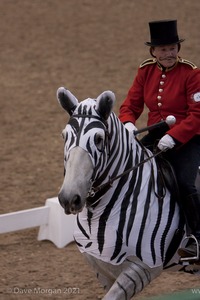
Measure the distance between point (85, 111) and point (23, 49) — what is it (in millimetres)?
10937

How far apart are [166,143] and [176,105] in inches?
14.4

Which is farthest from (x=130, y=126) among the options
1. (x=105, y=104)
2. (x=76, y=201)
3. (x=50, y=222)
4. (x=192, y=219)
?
(x=50, y=222)

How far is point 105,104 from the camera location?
522cm

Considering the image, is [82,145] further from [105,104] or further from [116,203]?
[116,203]

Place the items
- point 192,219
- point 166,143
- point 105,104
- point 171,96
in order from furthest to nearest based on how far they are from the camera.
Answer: point 171,96 < point 192,219 < point 166,143 < point 105,104

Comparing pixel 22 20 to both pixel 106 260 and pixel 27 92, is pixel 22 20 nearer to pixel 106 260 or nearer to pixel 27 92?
pixel 27 92

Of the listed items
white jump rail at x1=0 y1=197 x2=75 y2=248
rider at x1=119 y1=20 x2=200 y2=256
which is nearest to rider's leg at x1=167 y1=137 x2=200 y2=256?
rider at x1=119 y1=20 x2=200 y2=256

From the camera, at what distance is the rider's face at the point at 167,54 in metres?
5.75

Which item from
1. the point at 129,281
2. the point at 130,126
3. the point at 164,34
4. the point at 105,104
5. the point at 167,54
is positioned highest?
the point at 164,34

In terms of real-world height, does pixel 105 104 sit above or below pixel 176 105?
above

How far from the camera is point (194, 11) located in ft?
60.0

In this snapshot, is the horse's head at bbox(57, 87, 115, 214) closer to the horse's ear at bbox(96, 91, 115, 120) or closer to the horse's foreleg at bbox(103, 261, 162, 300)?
the horse's ear at bbox(96, 91, 115, 120)

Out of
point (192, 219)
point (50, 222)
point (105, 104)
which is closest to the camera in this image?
point (105, 104)

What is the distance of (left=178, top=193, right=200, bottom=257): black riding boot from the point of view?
5.62 meters
